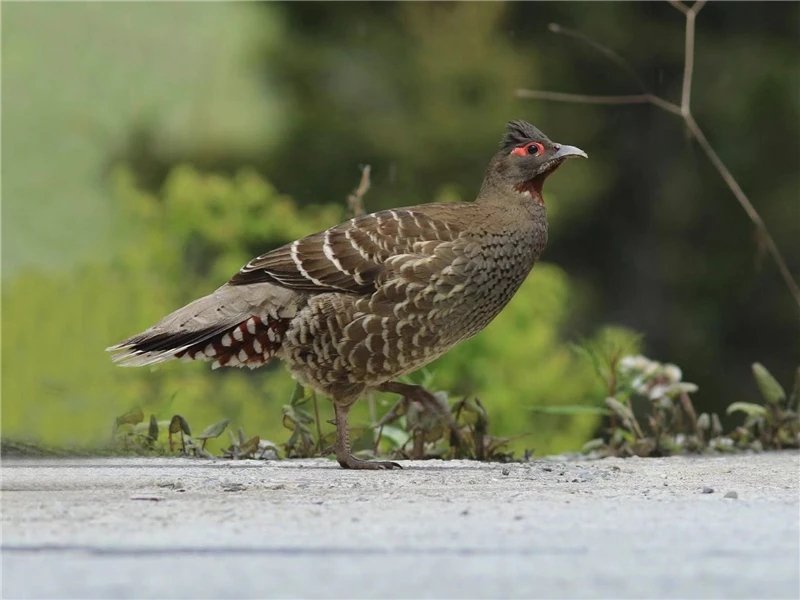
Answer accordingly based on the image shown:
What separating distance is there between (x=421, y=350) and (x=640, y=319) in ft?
22.6

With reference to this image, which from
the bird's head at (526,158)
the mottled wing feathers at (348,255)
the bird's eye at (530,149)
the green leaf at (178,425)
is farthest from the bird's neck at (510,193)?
the green leaf at (178,425)

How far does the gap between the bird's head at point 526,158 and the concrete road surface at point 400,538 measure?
1521 millimetres

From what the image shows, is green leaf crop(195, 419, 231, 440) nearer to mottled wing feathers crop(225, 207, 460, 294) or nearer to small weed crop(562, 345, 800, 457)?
mottled wing feathers crop(225, 207, 460, 294)

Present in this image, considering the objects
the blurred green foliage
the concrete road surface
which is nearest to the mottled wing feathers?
the concrete road surface

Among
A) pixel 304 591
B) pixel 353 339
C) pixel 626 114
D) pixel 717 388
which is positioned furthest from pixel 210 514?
pixel 626 114

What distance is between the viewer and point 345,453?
16.5 ft

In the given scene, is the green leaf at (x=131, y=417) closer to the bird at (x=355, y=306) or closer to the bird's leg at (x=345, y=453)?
the bird at (x=355, y=306)

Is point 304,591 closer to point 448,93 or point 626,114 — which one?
point 448,93

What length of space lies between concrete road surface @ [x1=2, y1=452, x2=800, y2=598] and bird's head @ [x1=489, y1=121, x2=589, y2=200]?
59.9 inches

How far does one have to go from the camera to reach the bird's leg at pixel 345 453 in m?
4.96

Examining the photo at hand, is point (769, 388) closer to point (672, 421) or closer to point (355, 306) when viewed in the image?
point (672, 421)

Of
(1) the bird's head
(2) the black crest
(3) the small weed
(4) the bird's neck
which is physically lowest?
(3) the small weed

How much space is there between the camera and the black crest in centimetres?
551

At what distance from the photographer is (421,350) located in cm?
497
